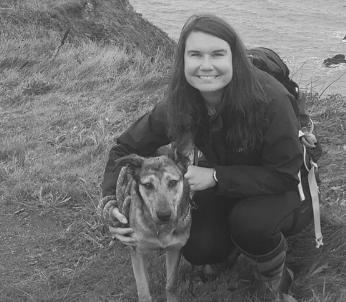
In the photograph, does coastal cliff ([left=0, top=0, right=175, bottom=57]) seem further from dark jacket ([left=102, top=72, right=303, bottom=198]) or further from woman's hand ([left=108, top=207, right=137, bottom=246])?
dark jacket ([left=102, top=72, right=303, bottom=198])

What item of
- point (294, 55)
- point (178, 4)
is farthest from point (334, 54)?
point (178, 4)

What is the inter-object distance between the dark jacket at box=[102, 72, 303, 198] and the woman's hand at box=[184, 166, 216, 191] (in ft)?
0.15

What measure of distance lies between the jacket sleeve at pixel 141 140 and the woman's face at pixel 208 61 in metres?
0.42

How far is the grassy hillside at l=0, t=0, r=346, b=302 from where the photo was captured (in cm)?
338

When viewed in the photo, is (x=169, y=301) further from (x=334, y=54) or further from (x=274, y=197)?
(x=334, y=54)

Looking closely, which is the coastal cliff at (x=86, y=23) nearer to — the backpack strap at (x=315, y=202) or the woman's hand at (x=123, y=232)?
the woman's hand at (x=123, y=232)

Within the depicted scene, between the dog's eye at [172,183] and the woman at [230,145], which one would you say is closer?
the woman at [230,145]

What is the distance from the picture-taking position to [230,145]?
9.96 ft

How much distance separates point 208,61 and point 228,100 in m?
0.24

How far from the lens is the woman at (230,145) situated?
282 centimetres

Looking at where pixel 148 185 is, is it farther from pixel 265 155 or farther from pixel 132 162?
pixel 265 155

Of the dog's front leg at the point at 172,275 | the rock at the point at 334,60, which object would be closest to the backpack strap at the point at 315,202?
the dog's front leg at the point at 172,275

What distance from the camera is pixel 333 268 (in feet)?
10.8

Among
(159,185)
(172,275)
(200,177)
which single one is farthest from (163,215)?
(172,275)
